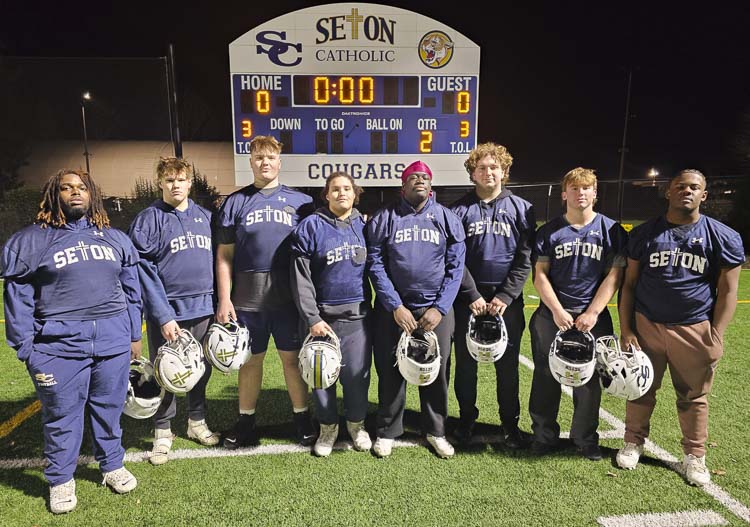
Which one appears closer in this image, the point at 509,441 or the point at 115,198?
the point at 509,441

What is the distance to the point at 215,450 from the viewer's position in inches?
130

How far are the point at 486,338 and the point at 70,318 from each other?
2.40 m

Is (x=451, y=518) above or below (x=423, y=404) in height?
below

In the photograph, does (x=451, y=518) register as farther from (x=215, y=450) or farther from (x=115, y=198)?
(x=115, y=198)

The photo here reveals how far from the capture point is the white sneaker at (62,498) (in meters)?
2.60

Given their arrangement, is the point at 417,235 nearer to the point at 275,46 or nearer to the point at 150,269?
the point at 150,269

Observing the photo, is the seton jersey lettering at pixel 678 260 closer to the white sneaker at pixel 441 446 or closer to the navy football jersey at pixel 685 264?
the navy football jersey at pixel 685 264

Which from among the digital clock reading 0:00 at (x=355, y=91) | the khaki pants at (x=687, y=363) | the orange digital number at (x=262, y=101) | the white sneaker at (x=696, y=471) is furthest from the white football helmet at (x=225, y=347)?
the digital clock reading 0:00 at (x=355, y=91)

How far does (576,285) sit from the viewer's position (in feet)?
10.0

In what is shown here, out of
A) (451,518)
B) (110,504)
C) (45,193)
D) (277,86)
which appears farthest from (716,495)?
(277,86)

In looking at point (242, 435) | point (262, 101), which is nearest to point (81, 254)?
point (242, 435)

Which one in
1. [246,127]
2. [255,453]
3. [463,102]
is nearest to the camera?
[255,453]

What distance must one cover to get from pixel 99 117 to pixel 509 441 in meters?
14.5

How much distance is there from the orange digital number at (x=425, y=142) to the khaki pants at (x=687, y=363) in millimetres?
7668
